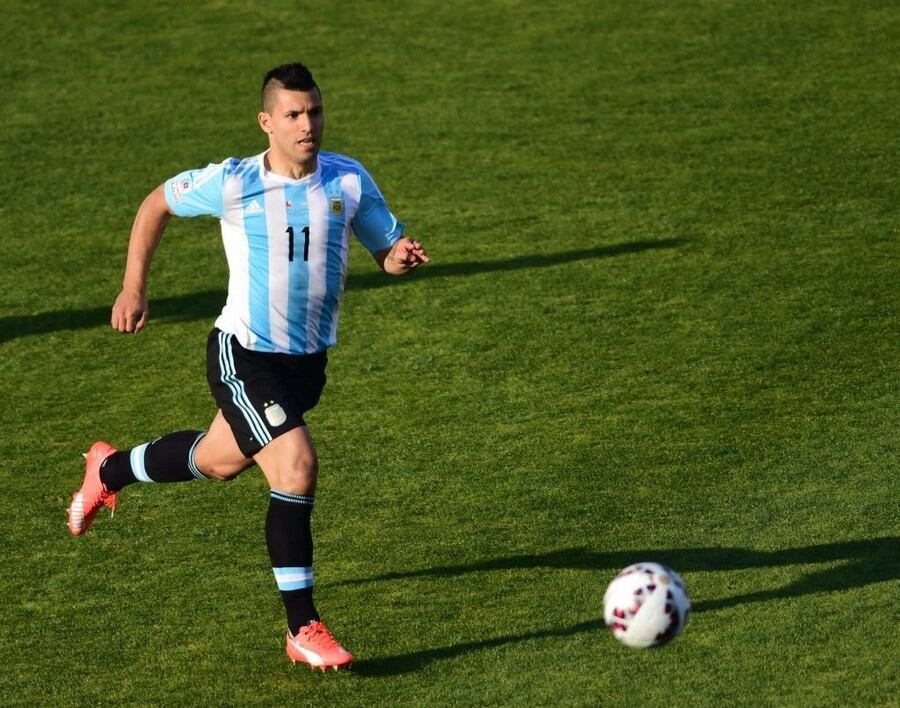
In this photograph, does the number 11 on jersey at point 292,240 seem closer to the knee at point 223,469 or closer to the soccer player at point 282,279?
the soccer player at point 282,279

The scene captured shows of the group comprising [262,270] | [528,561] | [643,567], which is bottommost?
[528,561]

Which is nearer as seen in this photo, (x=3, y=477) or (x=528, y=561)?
(x=528, y=561)

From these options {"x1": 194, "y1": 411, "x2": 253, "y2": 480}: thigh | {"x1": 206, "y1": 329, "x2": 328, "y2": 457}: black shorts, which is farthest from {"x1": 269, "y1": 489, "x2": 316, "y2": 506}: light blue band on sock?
{"x1": 194, "y1": 411, "x2": 253, "y2": 480}: thigh

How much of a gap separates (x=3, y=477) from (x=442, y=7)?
9240 mm

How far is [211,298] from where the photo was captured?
1080cm

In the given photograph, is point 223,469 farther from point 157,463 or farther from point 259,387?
point 259,387

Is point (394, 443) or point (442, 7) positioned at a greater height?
point (442, 7)

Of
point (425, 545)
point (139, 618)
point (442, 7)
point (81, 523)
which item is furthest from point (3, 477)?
point (442, 7)

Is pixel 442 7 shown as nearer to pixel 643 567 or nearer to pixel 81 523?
pixel 81 523

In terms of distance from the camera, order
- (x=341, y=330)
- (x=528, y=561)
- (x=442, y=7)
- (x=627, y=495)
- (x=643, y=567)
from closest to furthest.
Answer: (x=643, y=567), (x=528, y=561), (x=627, y=495), (x=341, y=330), (x=442, y=7)

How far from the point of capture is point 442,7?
53.9 feet

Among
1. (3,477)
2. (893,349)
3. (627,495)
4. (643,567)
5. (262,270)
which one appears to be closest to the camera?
(643,567)

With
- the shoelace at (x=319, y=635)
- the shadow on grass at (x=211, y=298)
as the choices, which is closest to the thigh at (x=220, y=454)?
the shoelace at (x=319, y=635)

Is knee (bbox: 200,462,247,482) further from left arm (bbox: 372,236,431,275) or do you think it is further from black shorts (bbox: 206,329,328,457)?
left arm (bbox: 372,236,431,275)
